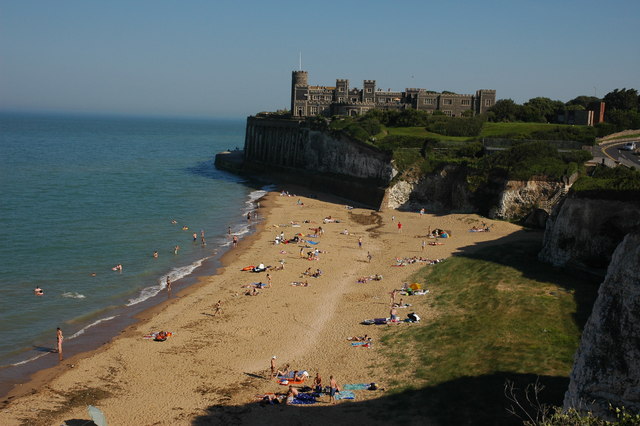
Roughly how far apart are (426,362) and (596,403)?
11503mm

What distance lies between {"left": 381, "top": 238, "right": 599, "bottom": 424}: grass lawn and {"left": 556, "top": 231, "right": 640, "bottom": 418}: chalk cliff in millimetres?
6679

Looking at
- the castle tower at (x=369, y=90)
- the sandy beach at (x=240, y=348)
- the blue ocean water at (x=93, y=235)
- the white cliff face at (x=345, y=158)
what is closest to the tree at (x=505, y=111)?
the castle tower at (x=369, y=90)

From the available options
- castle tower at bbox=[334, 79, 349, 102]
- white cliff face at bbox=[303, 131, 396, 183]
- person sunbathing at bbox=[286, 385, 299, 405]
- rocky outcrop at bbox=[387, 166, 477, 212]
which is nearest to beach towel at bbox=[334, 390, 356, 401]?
person sunbathing at bbox=[286, 385, 299, 405]

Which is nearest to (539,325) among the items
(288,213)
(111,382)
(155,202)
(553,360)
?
(553,360)

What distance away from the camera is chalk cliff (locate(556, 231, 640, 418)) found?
1150 cm

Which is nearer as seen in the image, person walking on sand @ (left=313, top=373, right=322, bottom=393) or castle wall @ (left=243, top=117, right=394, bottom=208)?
person walking on sand @ (left=313, top=373, right=322, bottom=393)

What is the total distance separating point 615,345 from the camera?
38.7ft

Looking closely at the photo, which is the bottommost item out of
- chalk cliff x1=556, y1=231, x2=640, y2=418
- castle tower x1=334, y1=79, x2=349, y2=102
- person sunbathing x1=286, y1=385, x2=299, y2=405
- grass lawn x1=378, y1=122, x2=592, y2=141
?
person sunbathing x1=286, y1=385, x2=299, y2=405

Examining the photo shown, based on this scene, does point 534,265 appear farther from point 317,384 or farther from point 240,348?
point 317,384

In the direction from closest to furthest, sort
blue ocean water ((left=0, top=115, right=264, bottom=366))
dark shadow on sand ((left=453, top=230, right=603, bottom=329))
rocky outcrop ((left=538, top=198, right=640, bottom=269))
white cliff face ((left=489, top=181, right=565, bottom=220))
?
dark shadow on sand ((left=453, top=230, right=603, bottom=329)), blue ocean water ((left=0, top=115, right=264, bottom=366)), rocky outcrop ((left=538, top=198, right=640, bottom=269)), white cliff face ((left=489, top=181, right=565, bottom=220))

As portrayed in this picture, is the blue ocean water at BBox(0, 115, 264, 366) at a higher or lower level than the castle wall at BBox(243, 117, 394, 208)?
lower

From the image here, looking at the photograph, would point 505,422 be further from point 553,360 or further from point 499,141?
point 499,141

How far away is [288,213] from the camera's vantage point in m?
57.1

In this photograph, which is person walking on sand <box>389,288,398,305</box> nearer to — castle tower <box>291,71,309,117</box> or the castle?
the castle
